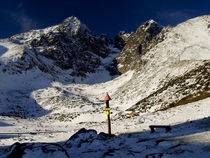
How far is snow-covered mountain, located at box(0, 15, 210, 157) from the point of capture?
28.7 feet

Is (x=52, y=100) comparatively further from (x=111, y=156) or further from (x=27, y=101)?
(x=111, y=156)

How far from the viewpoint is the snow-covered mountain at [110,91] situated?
8734mm

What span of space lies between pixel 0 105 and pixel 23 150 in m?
41.1

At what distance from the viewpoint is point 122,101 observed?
1452 inches

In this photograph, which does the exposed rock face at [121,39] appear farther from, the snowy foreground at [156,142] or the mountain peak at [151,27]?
the snowy foreground at [156,142]

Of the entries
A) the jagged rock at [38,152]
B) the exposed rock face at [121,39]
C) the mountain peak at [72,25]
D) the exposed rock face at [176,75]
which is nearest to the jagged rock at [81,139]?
the jagged rock at [38,152]

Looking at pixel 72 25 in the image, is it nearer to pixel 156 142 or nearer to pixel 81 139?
pixel 81 139

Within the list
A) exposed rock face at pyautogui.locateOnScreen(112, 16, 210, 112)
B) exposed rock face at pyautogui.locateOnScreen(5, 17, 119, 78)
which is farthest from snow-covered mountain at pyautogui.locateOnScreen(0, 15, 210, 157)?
exposed rock face at pyautogui.locateOnScreen(5, 17, 119, 78)

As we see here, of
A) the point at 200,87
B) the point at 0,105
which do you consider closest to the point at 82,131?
the point at 200,87

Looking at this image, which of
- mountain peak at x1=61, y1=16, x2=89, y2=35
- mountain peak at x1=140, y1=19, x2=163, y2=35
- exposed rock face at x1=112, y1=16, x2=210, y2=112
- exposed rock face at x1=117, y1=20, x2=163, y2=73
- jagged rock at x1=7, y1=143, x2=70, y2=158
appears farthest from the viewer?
mountain peak at x1=61, y1=16, x2=89, y2=35

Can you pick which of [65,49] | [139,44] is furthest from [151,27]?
[65,49]

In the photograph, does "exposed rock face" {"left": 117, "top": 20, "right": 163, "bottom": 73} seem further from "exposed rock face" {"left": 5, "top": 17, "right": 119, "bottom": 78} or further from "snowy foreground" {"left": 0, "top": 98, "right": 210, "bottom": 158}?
"snowy foreground" {"left": 0, "top": 98, "right": 210, "bottom": 158}

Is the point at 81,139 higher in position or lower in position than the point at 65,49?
lower

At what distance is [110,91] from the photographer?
5831 cm
